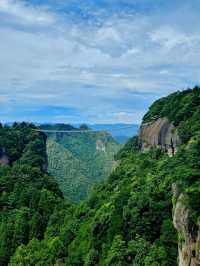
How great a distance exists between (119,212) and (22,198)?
23.4m

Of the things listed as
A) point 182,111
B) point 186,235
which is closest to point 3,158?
point 182,111

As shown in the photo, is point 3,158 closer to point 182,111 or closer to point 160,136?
point 160,136

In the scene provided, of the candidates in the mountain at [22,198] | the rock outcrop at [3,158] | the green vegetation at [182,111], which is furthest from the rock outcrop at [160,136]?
the rock outcrop at [3,158]

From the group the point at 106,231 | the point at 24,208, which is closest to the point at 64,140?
the point at 24,208

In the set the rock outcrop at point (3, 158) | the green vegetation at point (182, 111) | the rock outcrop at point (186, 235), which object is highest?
the green vegetation at point (182, 111)

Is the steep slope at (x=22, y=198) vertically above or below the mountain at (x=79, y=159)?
below

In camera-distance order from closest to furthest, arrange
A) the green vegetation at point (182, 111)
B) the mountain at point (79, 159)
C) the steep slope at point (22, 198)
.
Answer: the green vegetation at point (182, 111) → the steep slope at point (22, 198) → the mountain at point (79, 159)

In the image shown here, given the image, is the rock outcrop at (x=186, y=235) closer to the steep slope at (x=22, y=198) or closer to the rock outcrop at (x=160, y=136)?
the rock outcrop at (x=160, y=136)

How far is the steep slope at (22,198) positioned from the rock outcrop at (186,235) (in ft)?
82.7

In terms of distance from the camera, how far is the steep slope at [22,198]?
4997cm

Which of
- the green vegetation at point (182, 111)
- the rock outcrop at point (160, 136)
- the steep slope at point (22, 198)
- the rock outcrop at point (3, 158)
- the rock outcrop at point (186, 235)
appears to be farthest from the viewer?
the rock outcrop at point (3, 158)

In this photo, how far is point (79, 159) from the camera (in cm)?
14800

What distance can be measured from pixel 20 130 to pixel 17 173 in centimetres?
3289

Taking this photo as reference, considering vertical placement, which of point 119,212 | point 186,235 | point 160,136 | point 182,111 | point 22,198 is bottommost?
point 186,235
